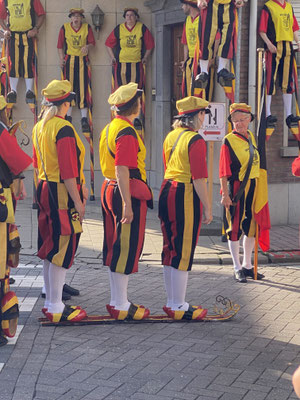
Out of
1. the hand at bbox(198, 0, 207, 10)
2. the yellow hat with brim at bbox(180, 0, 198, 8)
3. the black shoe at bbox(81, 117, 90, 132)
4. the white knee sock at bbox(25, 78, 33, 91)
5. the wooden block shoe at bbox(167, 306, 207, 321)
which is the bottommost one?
the wooden block shoe at bbox(167, 306, 207, 321)

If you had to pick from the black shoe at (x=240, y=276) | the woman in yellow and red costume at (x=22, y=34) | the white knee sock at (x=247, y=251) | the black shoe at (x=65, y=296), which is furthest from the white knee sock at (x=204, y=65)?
the black shoe at (x=65, y=296)

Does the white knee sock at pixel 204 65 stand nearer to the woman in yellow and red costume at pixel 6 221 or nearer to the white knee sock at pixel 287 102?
the white knee sock at pixel 287 102

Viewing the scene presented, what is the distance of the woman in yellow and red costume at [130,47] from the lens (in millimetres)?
14109

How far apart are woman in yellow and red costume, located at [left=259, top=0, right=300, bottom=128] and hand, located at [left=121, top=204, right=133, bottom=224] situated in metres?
5.44

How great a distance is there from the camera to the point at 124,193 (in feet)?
22.4

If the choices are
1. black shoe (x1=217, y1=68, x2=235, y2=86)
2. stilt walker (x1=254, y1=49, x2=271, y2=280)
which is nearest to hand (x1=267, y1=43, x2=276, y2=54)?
black shoe (x1=217, y1=68, x2=235, y2=86)

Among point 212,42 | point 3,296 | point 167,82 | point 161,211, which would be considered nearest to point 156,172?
point 167,82

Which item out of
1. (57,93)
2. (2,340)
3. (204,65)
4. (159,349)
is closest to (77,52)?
(204,65)

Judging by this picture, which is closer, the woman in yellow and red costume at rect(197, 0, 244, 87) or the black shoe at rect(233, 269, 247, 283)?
the black shoe at rect(233, 269, 247, 283)

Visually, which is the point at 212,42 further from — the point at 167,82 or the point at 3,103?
the point at 3,103

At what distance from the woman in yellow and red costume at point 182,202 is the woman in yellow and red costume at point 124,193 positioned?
0.25 m

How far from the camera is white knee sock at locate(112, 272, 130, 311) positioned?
7.10 meters

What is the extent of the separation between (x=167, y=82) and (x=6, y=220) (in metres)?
8.52

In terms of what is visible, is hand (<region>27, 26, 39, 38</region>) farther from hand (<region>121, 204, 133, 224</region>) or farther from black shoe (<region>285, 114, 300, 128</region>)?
hand (<region>121, 204, 133, 224</region>)
